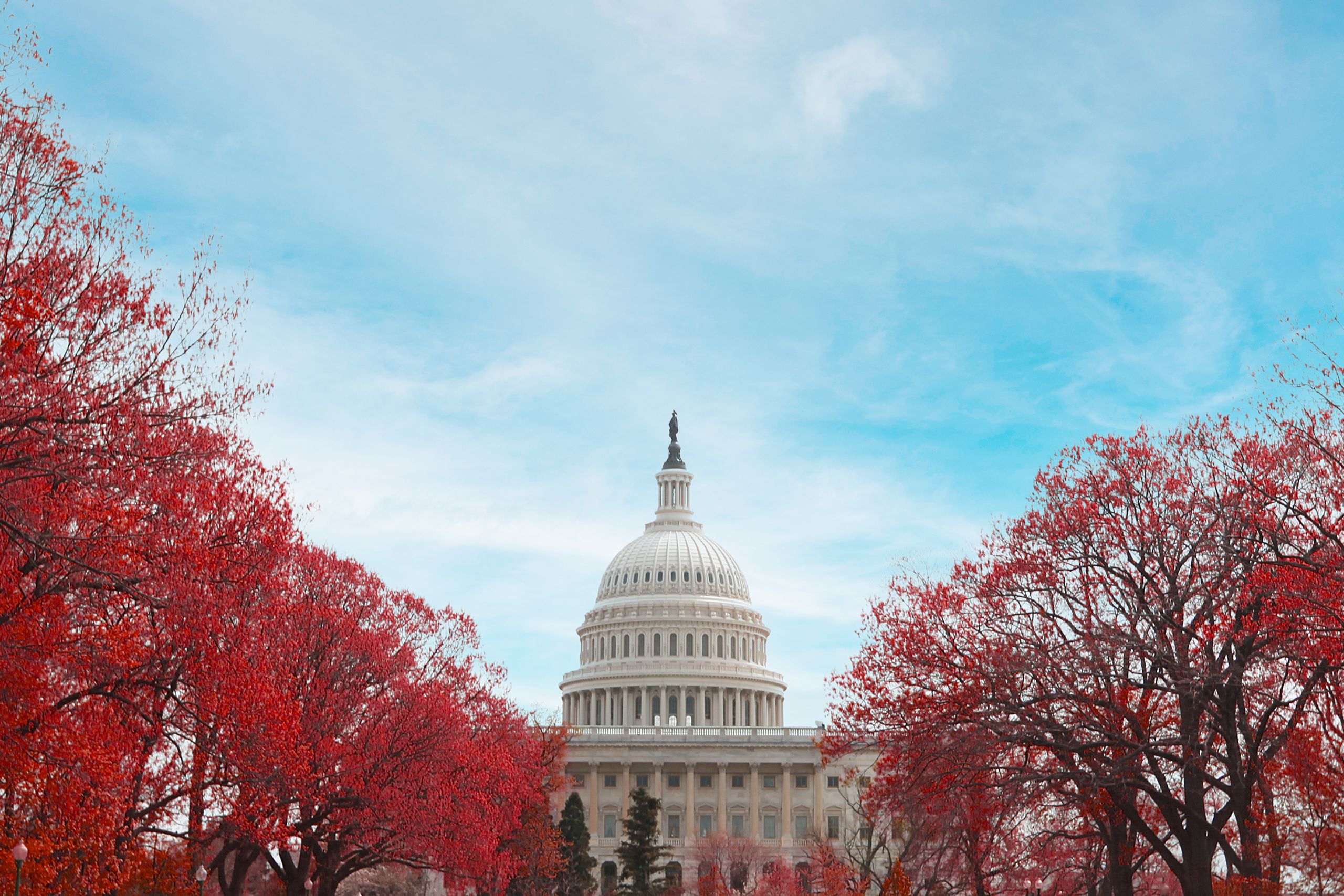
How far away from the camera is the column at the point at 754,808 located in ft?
448

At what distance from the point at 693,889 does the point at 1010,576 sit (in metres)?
81.4

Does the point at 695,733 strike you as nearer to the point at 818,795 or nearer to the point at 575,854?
the point at 818,795

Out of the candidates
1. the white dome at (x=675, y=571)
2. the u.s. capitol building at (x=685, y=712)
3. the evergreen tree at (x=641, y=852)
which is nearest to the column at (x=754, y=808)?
the u.s. capitol building at (x=685, y=712)

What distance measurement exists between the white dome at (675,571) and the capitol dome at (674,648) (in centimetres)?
14

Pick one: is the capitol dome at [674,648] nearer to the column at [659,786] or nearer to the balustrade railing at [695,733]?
the balustrade railing at [695,733]

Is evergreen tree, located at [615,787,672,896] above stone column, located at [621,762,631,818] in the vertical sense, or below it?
below

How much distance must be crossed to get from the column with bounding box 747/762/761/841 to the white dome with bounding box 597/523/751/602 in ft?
121

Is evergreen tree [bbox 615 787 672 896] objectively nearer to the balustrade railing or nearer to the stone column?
the stone column

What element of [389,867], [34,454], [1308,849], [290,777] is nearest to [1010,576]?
[1308,849]

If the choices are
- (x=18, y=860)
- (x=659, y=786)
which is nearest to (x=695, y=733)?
(x=659, y=786)

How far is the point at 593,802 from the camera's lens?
5384 inches

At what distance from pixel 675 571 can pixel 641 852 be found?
87557 millimetres

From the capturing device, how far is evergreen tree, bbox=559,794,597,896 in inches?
3499

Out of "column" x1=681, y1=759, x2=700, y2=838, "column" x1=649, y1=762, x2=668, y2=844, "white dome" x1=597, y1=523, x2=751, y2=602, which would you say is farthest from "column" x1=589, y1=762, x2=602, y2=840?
"white dome" x1=597, y1=523, x2=751, y2=602
